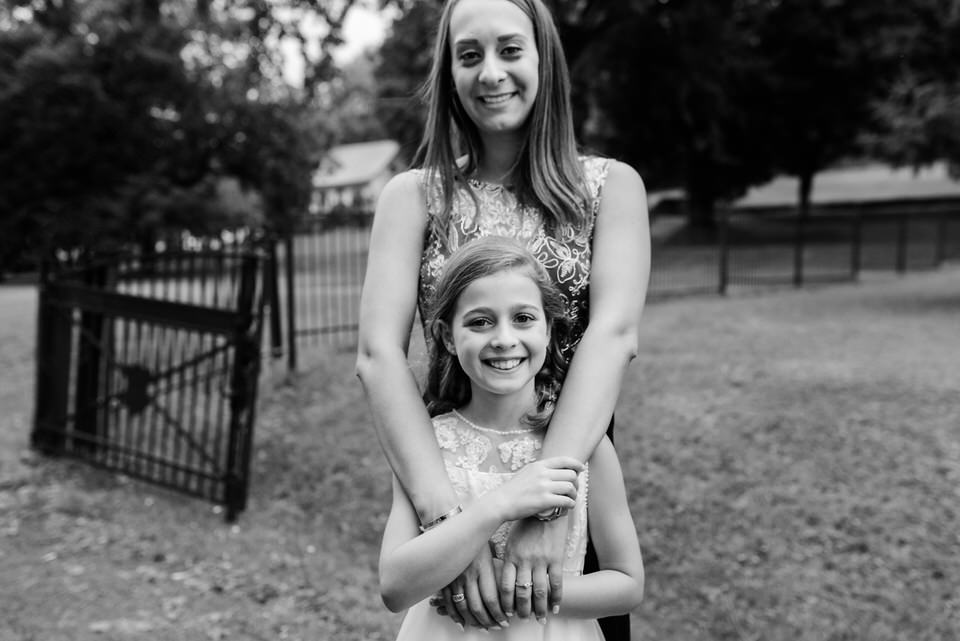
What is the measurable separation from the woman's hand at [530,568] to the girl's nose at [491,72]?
100 cm

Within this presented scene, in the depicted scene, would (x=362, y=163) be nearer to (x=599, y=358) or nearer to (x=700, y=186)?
(x=700, y=186)

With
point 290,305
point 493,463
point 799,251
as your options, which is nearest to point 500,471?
point 493,463

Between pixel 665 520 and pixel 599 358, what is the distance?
12.0 ft

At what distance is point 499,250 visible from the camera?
6.33ft

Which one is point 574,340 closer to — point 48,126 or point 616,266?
point 616,266

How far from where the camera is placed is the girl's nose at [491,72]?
205 centimetres

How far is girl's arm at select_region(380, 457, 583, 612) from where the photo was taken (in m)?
1.74

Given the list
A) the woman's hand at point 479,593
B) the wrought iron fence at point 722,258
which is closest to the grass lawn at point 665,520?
the wrought iron fence at point 722,258

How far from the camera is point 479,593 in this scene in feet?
5.89

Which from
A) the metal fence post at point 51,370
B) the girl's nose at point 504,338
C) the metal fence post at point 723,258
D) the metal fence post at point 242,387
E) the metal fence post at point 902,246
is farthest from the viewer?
the metal fence post at point 902,246

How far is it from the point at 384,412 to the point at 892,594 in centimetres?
354

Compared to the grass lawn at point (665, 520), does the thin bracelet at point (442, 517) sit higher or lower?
higher

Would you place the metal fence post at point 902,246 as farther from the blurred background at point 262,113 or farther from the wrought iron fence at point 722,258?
the blurred background at point 262,113

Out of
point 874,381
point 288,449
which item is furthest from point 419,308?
point 874,381
